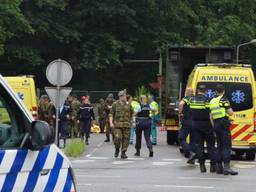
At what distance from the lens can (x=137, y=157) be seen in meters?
18.4

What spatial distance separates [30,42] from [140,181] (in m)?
31.6

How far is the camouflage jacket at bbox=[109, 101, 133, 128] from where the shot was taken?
17703 mm

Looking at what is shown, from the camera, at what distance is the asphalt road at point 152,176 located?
37.8 feet

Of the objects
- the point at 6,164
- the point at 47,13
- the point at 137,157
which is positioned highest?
the point at 47,13

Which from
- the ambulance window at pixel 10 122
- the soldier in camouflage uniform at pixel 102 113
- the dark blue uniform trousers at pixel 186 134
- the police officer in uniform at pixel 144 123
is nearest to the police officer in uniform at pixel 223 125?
the dark blue uniform trousers at pixel 186 134

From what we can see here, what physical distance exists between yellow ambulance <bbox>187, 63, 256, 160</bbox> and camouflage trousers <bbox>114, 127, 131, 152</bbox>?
2.03m

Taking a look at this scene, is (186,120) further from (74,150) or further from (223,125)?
(74,150)

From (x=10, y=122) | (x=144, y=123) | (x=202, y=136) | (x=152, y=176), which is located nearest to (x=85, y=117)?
(x=144, y=123)

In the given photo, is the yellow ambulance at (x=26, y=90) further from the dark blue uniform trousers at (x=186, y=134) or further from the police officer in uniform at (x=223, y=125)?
the police officer in uniform at (x=223, y=125)

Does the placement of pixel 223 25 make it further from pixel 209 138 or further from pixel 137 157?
pixel 209 138

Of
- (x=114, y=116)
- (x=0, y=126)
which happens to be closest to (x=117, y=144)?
(x=114, y=116)

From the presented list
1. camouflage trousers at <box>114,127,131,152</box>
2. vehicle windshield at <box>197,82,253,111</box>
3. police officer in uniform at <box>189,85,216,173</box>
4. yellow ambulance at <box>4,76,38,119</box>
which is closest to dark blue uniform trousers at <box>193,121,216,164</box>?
police officer in uniform at <box>189,85,216,173</box>

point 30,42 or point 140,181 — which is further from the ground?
point 30,42

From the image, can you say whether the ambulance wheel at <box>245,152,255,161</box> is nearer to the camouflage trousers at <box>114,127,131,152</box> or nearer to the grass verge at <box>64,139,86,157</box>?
the camouflage trousers at <box>114,127,131,152</box>
